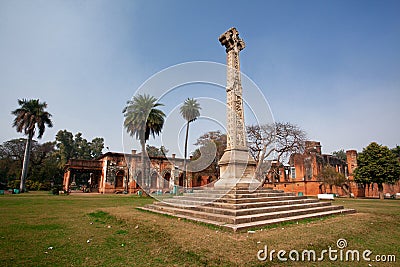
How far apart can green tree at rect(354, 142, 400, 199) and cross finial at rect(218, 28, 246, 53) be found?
22.4 m

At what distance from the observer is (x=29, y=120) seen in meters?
32.7

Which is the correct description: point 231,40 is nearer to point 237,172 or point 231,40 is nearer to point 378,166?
point 237,172

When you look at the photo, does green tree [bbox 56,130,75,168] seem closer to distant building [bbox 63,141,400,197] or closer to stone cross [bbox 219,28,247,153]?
distant building [bbox 63,141,400,197]

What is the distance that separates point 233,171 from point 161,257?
6596 mm

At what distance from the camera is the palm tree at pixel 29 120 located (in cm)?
3231

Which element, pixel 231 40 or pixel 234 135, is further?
pixel 231 40

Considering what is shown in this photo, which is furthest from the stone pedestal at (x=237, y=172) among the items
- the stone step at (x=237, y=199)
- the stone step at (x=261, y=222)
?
the stone step at (x=261, y=222)

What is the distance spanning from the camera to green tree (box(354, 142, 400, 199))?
24.8 m

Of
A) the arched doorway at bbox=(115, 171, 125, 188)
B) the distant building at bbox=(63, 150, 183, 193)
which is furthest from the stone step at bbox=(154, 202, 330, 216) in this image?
the arched doorway at bbox=(115, 171, 125, 188)

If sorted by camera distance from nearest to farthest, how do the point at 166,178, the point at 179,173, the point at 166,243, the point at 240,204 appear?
the point at 166,243 → the point at 240,204 → the point at 166,178 → the point at 179,173

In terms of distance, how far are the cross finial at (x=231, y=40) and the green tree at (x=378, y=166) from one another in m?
22.4

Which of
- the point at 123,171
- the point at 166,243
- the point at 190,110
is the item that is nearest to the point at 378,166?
the point at 190,110

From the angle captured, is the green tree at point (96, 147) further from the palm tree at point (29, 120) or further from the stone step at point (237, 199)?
the stone step at point (237, 199)

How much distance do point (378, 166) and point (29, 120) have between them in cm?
4386
